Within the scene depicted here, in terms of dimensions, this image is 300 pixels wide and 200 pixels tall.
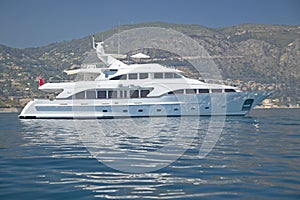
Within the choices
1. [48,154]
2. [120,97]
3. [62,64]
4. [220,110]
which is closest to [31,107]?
[120,97]

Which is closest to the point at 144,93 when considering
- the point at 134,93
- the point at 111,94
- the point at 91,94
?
the point at 134,93

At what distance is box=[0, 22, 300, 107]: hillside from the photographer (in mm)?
88688

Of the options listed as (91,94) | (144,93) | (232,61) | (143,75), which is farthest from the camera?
(232,61)

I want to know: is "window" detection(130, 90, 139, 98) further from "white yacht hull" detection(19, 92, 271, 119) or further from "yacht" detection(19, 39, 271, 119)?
"white yacht hull" detection(19, 92, 271, 119)

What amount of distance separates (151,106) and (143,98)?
87cm

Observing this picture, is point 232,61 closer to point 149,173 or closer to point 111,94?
point 111,94

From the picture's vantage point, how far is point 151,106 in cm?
2988

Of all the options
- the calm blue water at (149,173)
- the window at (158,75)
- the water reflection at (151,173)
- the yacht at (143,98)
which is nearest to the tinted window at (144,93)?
the yacht at (143,98)

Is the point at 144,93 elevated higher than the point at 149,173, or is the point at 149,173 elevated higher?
the point at 144,93

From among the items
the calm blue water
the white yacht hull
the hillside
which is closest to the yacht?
the white yacht hull

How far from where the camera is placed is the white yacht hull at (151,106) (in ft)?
98.0

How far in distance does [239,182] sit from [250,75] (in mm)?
97519

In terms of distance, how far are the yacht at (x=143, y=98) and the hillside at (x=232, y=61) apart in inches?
2013

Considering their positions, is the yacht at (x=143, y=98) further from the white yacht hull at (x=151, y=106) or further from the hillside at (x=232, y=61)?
the hillside at (x=232, y=61)
